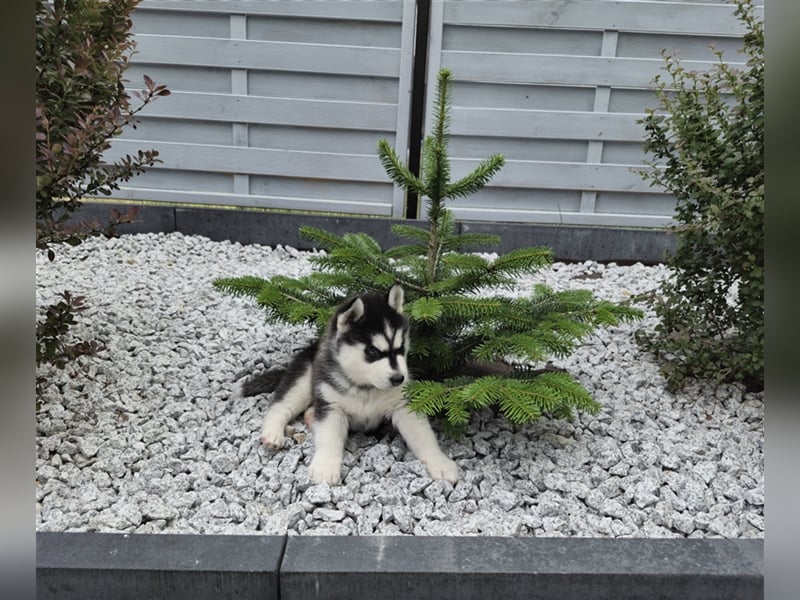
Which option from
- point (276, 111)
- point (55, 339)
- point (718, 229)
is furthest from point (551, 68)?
point (55, 339)

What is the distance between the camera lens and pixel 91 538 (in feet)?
6.63

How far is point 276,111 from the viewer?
571cm

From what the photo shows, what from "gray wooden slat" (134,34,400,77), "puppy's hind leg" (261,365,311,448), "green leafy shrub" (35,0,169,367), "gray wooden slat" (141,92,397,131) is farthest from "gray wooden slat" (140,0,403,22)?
"puppy's hind leg" (261,365,311,448)

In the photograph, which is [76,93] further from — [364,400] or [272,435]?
[364,400]

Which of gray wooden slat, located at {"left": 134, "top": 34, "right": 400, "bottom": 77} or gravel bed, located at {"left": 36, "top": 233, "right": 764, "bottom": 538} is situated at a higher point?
gray wooden slat, located at {"left": 134, "top": 34, "right": 400, "bottom": 77}

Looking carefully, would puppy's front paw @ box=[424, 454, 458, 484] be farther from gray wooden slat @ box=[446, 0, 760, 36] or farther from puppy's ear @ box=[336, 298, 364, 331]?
gray wooden slat @ box=[446, 0, 760, 36]

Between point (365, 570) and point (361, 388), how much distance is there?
0.85 metres

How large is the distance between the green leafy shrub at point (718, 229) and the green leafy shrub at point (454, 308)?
0.62 m

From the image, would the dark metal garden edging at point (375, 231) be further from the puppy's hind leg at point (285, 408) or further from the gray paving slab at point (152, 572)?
the gray paving slab at point (152, 572)

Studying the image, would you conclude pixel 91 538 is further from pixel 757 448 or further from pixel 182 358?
pixel 757 448

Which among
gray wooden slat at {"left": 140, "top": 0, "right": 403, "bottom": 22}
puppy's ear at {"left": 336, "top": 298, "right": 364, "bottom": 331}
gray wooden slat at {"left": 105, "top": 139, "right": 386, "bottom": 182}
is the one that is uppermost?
gray wooden slat at {"left": 140, "top": 0, "right": 403, "bottom": 22}

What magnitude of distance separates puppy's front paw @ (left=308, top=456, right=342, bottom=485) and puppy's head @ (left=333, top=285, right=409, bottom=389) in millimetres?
347

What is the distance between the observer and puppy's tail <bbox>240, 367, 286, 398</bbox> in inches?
123

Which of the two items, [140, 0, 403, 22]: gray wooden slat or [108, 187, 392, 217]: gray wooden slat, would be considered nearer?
[140, 0, 403, 22]: gray wooden slat
